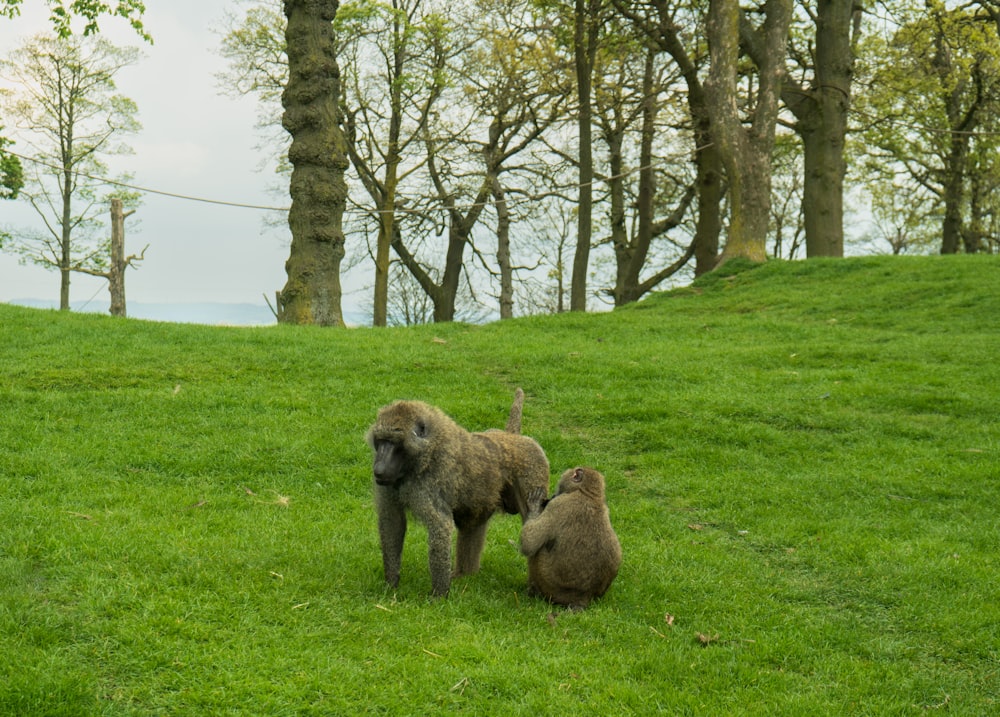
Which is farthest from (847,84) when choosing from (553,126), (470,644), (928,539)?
(470,644)

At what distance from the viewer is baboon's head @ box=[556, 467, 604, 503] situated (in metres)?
7.39

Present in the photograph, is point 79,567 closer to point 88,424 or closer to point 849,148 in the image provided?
point 88,424

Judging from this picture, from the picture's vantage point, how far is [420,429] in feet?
23.1

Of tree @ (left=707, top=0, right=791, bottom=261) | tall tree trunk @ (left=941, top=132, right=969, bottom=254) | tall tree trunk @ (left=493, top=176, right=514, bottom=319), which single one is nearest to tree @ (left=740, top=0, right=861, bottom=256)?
tree @ (left=707, top=0, right=791, bottom=261)

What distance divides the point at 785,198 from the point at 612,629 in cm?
4850

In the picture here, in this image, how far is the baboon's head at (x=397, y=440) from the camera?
266 inches

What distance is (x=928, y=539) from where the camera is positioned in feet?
30.3

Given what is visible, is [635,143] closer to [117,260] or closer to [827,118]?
[827,118]

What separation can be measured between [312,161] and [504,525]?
530 inches

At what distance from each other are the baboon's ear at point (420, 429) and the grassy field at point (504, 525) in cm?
134

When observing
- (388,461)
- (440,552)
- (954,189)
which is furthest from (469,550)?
(954,189)

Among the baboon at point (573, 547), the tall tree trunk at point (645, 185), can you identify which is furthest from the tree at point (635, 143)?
the baboon at point (573, 547)

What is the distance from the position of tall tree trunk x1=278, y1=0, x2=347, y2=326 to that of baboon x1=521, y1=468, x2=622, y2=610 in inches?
584

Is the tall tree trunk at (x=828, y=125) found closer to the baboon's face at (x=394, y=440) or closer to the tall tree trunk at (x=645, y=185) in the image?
the tall tree trunk at (x=645, y=185)
